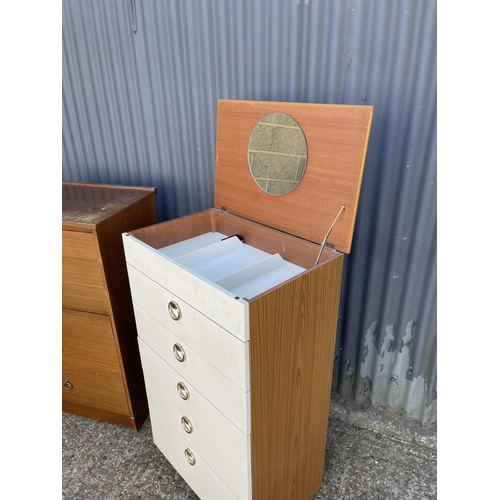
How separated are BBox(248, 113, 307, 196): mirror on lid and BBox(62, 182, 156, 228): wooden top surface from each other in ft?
1.82

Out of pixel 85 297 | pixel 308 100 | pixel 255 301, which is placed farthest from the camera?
pixel 85 297

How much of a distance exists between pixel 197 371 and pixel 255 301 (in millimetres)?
374

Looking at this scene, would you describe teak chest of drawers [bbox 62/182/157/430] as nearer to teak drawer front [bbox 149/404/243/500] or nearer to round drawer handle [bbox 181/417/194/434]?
teak drawer front [bbox 149/404/243/500]

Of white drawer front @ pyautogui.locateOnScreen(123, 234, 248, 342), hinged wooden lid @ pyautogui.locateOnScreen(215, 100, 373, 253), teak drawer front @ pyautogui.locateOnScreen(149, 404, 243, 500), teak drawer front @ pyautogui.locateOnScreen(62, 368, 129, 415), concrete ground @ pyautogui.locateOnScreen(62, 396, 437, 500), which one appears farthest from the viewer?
teak drawer front @ pyautogui.locateOnScreen(62, 368, 129, 415)

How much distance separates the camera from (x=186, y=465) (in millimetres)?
1362

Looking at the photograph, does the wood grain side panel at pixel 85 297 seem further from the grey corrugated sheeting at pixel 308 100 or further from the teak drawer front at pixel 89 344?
the grey corrugated sheeting at pixel 308 100

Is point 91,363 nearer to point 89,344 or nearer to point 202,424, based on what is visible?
point 89,344

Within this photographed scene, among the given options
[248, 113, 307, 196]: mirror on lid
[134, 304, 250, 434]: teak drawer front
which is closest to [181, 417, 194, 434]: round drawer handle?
[134, 304, 250, 434]: teak drawer front

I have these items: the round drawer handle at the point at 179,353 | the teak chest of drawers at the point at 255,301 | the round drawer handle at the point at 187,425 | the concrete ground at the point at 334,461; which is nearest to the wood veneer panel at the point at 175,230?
the teak chest of drawers at the point at 255,301

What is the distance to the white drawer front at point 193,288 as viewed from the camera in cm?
86

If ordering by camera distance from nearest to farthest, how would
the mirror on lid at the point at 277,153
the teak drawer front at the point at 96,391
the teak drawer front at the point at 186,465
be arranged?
1. the mirror on lid at the point at 277,153
2. the teak drawer front at the point at 186,465
3. the teak drawer front at the point at 96,391

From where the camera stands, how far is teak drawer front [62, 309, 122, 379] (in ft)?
4.84

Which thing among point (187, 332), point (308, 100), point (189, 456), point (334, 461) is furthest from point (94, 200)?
point (334, 461)

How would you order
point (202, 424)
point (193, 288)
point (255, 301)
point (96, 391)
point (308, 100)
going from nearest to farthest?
point (255, 301), point (193, 288), point (202, 424), point (308, 100), point (96, 391)
